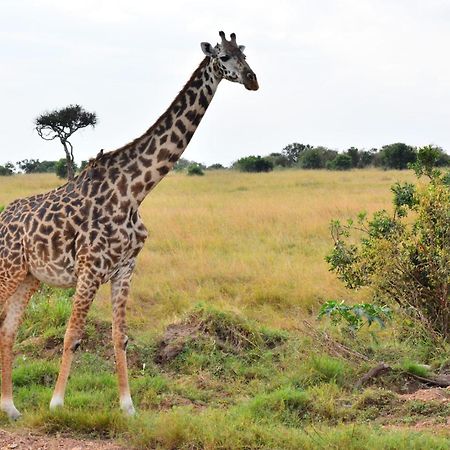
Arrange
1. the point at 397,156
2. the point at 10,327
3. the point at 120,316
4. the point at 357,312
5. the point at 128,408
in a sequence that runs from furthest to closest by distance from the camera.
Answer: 1. the point at 397,156
2. the point at 357,312
3. the point at 10,327
4. the point at 120,316
5. the point at 128,408

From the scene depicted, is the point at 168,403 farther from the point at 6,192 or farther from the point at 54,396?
the point at 6,192

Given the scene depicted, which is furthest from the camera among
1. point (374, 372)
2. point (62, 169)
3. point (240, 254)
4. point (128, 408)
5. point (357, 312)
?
point (62, 169)

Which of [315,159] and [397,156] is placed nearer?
[397,156]

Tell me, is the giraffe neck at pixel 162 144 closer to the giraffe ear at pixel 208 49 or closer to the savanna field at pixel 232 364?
the giraffe ear at pixel 208 49

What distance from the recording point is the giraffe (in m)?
5.85

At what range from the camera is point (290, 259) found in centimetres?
1231

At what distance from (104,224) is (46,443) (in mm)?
1623

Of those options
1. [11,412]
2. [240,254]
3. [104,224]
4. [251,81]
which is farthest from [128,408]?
[240,254]

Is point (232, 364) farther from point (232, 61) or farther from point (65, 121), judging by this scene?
point (65, 121)

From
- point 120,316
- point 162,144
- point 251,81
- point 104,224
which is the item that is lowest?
point 120,316

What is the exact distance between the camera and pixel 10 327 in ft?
20.5

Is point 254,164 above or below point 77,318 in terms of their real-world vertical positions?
above

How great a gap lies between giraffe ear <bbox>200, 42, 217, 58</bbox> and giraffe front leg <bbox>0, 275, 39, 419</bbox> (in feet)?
7.36

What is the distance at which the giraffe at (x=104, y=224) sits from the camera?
5.85 m
